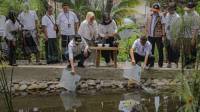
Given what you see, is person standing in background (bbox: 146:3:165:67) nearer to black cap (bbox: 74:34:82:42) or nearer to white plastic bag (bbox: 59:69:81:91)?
black cap (bbox: 74:34:82:42)


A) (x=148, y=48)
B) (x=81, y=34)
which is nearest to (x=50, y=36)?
(x=81, y=34)

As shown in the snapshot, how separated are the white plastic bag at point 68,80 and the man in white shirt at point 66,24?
46.7 inches

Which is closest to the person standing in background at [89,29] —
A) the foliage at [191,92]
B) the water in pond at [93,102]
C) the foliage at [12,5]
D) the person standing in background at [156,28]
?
the person standing in background at [156,28]

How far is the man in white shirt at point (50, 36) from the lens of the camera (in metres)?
13.6

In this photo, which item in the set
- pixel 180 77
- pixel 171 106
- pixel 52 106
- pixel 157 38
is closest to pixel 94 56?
pixel 157 38

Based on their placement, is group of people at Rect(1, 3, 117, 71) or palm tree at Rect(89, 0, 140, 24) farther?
palm tree at Rect(89, 0, 140, 24)

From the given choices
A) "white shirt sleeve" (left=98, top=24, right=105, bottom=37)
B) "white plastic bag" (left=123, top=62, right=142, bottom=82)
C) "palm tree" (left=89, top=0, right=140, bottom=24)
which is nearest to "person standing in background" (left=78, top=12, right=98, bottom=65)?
"white shirt sleeve" (left=98, top=24, right=105, bottom=37)

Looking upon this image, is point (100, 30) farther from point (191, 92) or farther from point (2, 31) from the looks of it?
point (191, 92)

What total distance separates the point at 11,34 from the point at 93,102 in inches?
117

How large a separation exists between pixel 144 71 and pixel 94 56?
1488 millimetres

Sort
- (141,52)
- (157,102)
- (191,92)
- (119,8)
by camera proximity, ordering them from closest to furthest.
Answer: (191,92), (157,102), (141,52), (119,8)

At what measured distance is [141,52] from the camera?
43.1 ft

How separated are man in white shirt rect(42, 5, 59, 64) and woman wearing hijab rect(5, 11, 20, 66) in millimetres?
769

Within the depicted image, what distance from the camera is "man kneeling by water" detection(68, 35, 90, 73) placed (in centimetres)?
1270
